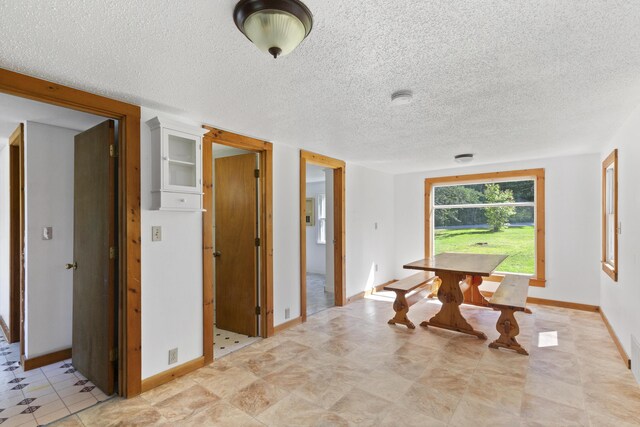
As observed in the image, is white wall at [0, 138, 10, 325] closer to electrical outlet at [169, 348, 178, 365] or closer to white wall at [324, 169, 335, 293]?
electrical outlet at [169, 348, 178, 365]

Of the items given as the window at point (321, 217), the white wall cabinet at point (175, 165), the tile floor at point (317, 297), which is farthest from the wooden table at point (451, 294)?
the window at point (321, 217)

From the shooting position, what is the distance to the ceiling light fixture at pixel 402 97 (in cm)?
218

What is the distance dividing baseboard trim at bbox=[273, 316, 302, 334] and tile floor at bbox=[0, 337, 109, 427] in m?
1.67

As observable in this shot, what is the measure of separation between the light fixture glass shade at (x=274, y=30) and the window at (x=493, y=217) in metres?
4.77

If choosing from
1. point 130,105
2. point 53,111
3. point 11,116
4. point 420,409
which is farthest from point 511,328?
point 11,116

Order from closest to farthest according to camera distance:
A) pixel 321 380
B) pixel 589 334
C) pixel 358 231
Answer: pixel 321 380, pixel 589 334, pixel 358 231

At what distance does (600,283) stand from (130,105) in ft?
18.9

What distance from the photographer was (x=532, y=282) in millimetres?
4730

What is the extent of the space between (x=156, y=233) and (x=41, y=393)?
4.82 ft

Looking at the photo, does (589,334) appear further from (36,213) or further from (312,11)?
(36,213)

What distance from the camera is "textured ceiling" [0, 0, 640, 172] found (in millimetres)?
1337

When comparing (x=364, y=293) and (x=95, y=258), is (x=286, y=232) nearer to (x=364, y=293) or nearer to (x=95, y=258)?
(x=95, y=258)

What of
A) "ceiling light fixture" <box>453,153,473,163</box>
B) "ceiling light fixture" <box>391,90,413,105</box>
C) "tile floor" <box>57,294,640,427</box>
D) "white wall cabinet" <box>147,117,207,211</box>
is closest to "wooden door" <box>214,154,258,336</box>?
"tile floor" <box>57,294,640,427</box>

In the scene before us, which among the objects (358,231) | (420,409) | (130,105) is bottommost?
(420,409)
